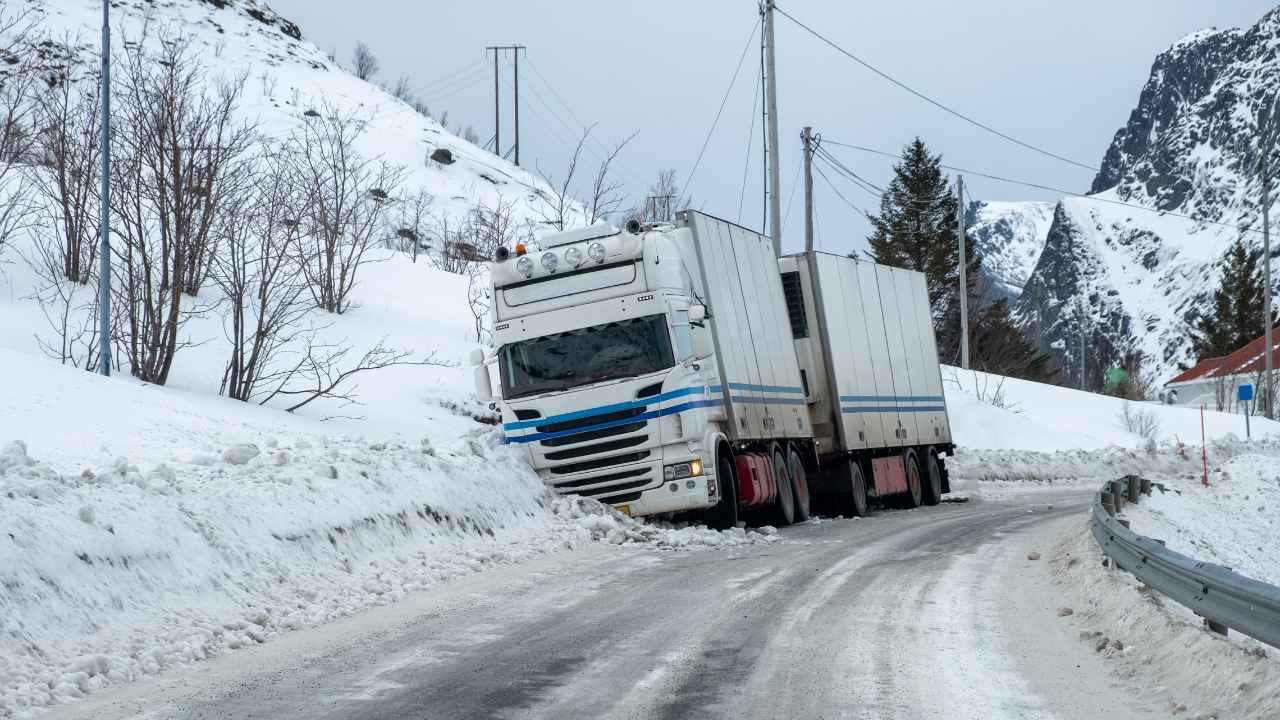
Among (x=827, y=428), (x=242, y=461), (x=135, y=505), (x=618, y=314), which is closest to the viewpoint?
(x=135, y=505)


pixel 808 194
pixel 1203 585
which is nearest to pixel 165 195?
pixel 1203 585

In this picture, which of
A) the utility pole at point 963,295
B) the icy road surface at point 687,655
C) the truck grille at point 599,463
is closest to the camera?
the icy road surface at point 687,655

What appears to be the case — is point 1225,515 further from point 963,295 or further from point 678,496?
point 963,295

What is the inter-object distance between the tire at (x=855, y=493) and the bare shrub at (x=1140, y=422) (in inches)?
1198

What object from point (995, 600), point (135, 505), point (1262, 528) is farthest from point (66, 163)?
point (1262, 528)

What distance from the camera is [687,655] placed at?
831 centimetres

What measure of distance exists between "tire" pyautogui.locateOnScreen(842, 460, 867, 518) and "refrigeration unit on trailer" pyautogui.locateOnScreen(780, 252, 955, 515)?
0.7 inches

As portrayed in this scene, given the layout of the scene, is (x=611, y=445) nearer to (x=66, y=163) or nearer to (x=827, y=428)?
(x=827, y=428)

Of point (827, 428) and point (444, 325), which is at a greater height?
point (444, 325)

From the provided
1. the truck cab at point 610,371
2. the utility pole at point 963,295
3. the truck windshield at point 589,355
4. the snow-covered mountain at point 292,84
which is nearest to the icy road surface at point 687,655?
the truck cab at point 610,371

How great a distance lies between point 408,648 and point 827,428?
14.2 meters

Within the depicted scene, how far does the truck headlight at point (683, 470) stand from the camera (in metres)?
16.6

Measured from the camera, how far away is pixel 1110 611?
9.56 meters

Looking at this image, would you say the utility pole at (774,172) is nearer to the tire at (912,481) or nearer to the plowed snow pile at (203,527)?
the tire at (912,481)
